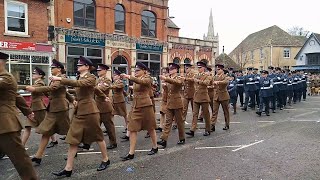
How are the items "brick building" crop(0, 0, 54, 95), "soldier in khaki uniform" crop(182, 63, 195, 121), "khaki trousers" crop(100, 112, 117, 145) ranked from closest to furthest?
"khaki trousers" crop(100, 112, 117, 145) → "soldier in khaki uniform" crop(182, 63, 195, 121) → "brick building" crop(0, 0, 54, 95)

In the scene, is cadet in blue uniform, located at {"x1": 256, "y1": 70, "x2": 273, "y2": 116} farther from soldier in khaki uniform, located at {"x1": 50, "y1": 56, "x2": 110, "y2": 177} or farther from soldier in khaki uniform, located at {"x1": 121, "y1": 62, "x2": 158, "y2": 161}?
soldier in khaki uniform, located at {"x1": 50, "y1": 56, "x2": 110, "y2": 177}

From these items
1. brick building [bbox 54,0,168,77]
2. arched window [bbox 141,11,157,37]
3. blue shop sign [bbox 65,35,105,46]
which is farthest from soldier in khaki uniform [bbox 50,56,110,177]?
arched window [bbox 141,11,157,37]

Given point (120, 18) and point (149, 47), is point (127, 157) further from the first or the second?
point (149, 47)

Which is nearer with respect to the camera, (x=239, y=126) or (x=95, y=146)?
(x=95, y=146)

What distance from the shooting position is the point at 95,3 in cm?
2073

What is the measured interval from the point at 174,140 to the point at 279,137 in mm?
2733

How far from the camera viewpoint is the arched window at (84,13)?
786 inches

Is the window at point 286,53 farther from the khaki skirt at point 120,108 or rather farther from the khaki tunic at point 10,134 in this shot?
the khaki tunic at point 10,134

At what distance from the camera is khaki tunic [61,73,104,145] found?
5.44 meters

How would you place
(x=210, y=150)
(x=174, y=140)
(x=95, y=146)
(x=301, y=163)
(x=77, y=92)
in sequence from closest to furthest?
1. (x=77, y=92)
2. (x=301, y=163)
3. (x=210, y=150)
4. (x=95, y=146)
5. (x=174, y=140)

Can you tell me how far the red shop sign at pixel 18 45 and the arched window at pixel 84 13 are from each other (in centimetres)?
385

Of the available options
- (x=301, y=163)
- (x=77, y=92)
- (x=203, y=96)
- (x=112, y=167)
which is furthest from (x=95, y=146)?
(x=301, y=163)

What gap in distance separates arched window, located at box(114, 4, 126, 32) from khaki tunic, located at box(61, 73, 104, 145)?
17.0 meters

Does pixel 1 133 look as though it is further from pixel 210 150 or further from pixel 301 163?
pixel 301 163
